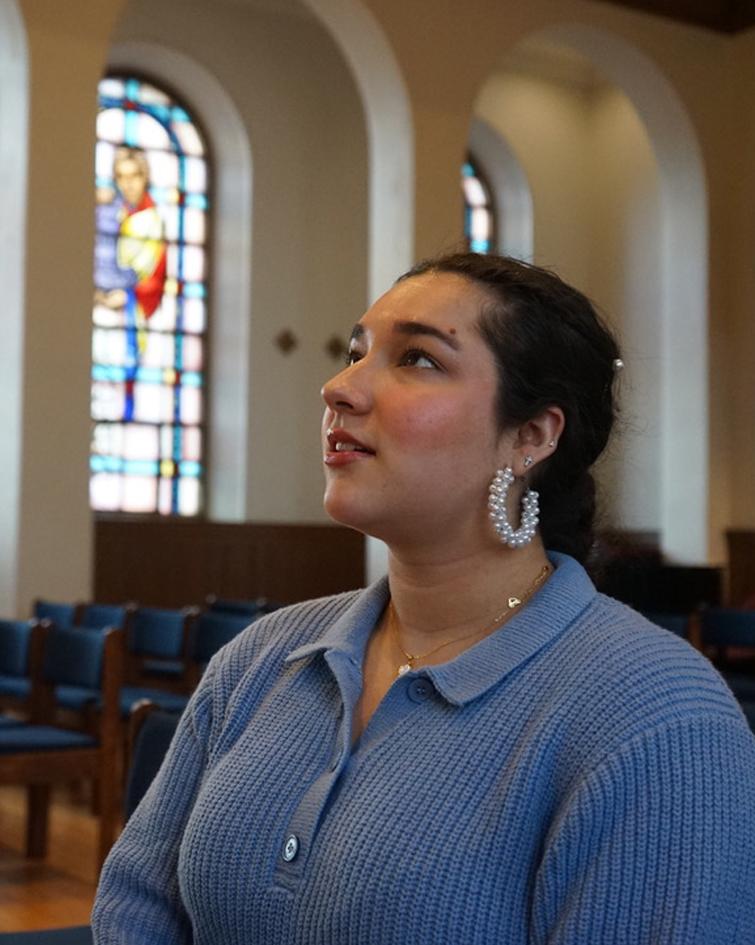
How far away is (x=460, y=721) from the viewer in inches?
58.2

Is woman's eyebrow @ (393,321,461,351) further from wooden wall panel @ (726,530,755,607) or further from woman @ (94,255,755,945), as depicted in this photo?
wooden wall panel @ (726,530,755,607)

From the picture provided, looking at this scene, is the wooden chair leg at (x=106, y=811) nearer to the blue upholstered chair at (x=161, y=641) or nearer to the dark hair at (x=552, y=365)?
the blue upholstered chair at (x=161, y=641)

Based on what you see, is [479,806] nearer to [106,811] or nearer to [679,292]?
[106,811]

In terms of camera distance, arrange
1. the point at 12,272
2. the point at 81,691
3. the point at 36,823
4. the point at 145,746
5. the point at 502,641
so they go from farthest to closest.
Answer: the point at 12,272 < the point at 81,691 < the point at 36,823 < the point at 145,746 < the point at 502,641

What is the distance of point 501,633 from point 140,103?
36.1ft

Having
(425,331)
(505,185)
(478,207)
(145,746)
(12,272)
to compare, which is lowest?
(145,746)

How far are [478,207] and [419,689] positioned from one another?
1210cm

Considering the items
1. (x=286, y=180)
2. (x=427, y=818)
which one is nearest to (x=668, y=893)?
(x=427, y=818)

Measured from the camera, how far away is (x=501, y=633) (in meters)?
1.54

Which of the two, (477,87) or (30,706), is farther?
(477,87)

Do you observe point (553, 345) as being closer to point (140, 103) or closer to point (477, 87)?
point (477, 87)

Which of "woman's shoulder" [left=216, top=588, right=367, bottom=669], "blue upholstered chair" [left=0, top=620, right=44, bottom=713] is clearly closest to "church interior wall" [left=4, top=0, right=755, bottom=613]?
"blue upholstered chair" [left=0, top=620, right=44, bottom=713]

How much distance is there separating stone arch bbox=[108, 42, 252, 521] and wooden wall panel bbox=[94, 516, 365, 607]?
1.21 ft

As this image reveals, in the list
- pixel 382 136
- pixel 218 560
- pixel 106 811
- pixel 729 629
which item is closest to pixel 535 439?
pixel 106 811
